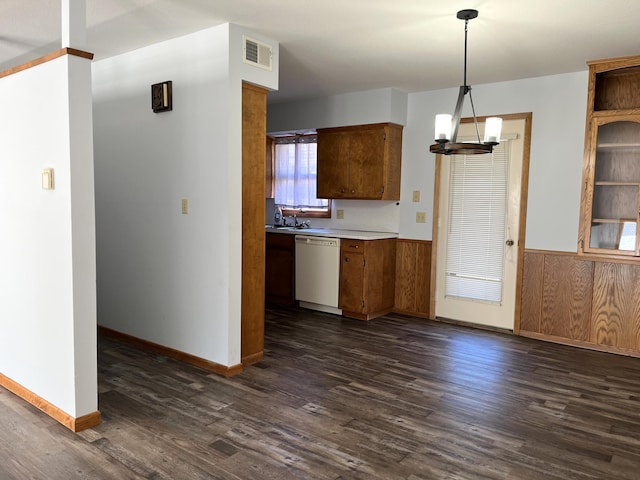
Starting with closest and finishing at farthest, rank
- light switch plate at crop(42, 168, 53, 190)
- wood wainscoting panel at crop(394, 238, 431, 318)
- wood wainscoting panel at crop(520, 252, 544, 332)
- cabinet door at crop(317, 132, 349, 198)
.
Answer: light switch plate at crop(42, 168, 53, 190)
wood wainscoting panel at crop(520, 252, 544, 332)
wood wainscoting panel at crop(394, 238, 431, 318)
cabinet door at crop(317, 132, 349, 198)

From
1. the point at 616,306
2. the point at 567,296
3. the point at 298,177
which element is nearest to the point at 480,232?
the point at 567,296

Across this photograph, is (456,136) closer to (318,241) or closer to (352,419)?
(352,419)

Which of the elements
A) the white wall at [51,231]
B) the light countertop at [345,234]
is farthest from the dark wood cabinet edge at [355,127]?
the white wall at [51,231]

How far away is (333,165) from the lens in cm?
559

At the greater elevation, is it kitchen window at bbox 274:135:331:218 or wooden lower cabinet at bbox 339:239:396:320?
kitchen window at bbox 274:135:331:218

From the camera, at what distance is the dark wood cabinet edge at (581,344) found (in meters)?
4.13

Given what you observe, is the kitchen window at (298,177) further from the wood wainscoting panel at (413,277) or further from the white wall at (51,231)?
the white wall at (51,231)

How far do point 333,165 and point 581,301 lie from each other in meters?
2.80

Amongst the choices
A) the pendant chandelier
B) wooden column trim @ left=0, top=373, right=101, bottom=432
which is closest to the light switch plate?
wooden column trim @ left=0, top=373, right=101, bottom=432

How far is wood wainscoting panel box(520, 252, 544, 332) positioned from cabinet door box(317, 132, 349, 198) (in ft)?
6.53

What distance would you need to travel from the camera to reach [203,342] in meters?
3.61

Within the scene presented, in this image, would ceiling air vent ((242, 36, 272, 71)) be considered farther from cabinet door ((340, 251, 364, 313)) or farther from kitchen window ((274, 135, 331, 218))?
kitchen window ((274, 135, 331, 218))

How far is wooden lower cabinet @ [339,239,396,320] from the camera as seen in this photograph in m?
5.03

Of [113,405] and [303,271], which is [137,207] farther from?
[303,271]
